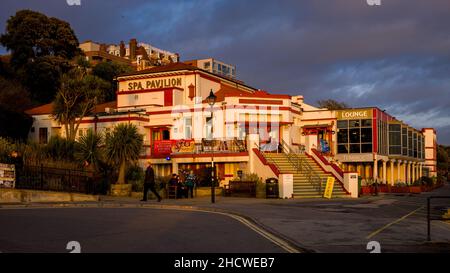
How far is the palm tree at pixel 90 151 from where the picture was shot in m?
30.4

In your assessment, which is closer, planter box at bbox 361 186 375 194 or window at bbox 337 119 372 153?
planter box at bbox 361 186 375 194

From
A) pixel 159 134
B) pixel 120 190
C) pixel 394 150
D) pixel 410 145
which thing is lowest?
pixel 120 190

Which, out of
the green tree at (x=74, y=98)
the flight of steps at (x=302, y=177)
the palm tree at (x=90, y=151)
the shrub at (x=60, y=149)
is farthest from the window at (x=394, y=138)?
the shrub at (x=60, y=149)

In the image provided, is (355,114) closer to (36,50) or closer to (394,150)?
(394,150)

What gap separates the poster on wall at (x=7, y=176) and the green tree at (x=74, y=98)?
52.9 feet

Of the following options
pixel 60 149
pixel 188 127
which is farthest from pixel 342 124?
pixel 60 149

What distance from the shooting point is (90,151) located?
3042cm

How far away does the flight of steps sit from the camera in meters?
31.2

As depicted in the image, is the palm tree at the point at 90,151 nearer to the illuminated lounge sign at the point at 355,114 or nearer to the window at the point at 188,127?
the window at the point at 188,127

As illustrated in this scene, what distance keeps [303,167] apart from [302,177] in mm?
2127

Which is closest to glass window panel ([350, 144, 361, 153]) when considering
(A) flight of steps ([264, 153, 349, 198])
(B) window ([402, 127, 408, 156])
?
(B) window ([402, 127, 408, 156])

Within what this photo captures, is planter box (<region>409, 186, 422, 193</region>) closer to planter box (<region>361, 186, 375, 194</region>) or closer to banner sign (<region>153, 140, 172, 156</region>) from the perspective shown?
planter box (<region>361, 186, 375, 194</region>)

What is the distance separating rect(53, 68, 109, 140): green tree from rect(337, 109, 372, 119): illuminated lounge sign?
20.8m
